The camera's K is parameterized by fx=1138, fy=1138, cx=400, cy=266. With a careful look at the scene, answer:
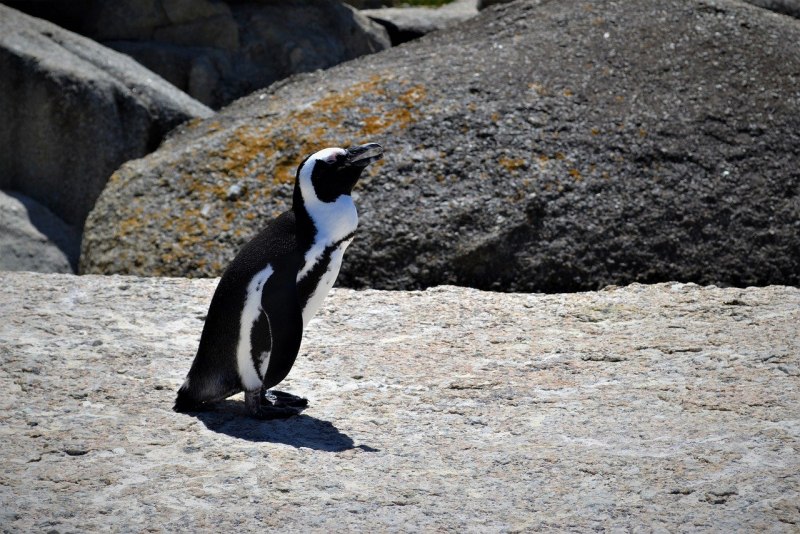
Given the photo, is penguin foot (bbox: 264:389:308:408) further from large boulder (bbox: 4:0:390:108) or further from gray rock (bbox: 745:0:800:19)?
gray rock (bbox: 745:0:800:19)

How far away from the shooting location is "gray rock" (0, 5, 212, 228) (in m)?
7.08

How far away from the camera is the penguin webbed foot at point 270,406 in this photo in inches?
156

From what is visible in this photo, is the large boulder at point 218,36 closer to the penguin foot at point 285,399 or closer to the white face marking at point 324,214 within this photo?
the white face marking at point 324,214

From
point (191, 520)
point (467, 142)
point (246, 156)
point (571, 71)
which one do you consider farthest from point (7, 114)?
point (191, 520)

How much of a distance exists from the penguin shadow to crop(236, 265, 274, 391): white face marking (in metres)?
0.13

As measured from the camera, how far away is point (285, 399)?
409 cm

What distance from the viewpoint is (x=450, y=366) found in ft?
14.6

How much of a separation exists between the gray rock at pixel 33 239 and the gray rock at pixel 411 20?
4877 mm

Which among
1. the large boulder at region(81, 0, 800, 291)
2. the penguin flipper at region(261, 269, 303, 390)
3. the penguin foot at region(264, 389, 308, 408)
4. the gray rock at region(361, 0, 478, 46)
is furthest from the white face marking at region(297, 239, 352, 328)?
the gray rock at region(361, 0, 478, 46)

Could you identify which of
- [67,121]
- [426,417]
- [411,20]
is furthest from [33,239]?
[411,20]

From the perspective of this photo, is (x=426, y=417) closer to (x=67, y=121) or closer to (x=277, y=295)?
(x=277, y=295)

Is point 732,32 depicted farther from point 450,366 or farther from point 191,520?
point 191,520

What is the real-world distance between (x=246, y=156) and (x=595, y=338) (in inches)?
91.2

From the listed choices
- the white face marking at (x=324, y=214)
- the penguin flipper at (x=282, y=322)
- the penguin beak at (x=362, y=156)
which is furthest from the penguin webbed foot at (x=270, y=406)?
the penguin beak at (x=362, y=156)
